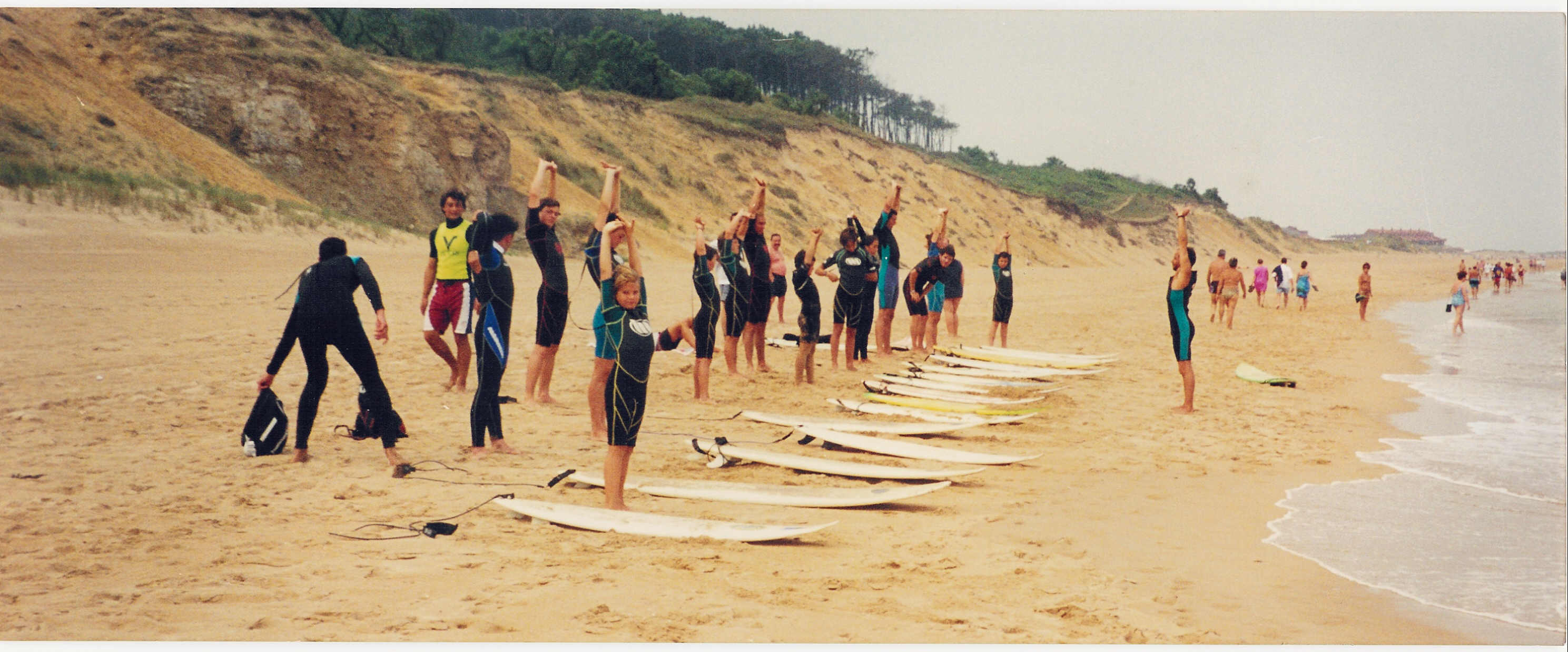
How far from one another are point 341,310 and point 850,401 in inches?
170

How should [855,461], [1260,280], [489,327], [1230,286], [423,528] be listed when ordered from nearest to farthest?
1. [423,528]
2. [489,327]
3. [855,461]
4. [1230,286]
5. [1260,280]

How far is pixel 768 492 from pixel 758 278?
388 cm

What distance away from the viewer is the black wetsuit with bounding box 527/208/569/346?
6.39m

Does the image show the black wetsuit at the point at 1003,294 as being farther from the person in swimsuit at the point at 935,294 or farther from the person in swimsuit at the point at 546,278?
the person in swimsuit at the point at 546,278

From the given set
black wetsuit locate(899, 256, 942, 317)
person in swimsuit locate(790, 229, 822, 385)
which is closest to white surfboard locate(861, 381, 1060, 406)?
person in swimsuit locate(790, 229, 822, 385)

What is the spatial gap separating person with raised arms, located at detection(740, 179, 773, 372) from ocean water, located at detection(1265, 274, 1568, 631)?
4571 mm

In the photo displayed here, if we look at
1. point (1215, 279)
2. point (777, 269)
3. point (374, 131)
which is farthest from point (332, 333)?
point (374, 131)

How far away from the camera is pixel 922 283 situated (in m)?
11.2

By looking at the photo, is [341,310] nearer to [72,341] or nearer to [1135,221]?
[72,341]

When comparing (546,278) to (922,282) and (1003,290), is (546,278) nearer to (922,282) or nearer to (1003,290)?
(922,282)

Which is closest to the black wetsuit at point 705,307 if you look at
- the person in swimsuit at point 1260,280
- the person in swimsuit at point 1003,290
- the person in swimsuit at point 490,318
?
the person in swimsuit at point 490,318

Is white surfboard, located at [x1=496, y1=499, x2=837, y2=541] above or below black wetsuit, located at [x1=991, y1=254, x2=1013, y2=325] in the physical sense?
below

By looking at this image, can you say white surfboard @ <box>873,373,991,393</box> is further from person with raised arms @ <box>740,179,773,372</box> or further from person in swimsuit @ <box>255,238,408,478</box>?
person in swimsuit @ <box>255,238,408,478</box>

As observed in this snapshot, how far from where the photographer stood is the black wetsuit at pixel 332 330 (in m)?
5.36
